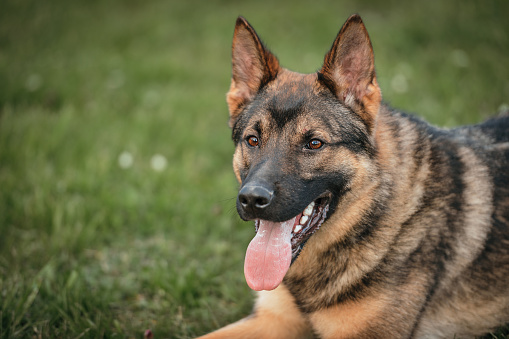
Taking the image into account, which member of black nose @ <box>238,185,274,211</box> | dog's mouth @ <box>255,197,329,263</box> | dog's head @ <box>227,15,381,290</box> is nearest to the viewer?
black nose @ <box>238,185,274,211</box>

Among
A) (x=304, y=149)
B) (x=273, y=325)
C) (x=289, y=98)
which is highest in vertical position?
(x=289, y=98)

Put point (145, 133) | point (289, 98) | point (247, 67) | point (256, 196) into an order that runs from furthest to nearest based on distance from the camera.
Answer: point (145, 133) → point (247, 67) → point (289, 98) → point (256, 196)

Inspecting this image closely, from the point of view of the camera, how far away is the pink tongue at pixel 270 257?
264 centimetres

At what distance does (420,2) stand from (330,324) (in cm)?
866

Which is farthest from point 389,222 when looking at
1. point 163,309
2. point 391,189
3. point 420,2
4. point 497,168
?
point 420,2

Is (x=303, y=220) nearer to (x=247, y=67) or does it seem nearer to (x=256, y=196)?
(x=256, y=196)

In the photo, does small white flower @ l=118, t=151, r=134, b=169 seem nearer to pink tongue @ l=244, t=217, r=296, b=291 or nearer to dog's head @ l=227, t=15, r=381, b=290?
dog's head @ l=227, t=15, r=381, b=290

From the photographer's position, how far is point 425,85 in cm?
675

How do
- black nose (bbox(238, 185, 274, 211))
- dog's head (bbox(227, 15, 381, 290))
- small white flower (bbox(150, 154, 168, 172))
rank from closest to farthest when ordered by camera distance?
black nose (bbox(238, 185, 274, 211)), dog's head (bbox(227, 15, 381, 290)), small white flower (bbox(150, 154, 168, 172))

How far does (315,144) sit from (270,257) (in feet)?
2.58

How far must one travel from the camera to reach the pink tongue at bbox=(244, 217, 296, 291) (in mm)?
2641

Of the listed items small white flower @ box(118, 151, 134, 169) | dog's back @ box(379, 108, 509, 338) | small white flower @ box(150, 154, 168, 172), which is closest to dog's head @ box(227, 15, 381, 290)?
dog's back @ box(379, 108, 509, 338)

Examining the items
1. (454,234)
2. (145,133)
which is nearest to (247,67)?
(454,234)

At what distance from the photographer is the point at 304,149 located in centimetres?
277
